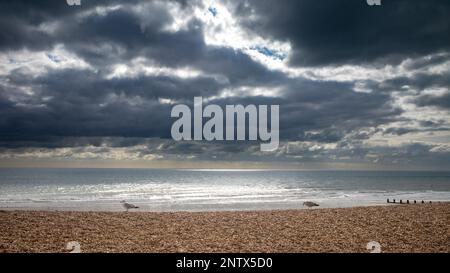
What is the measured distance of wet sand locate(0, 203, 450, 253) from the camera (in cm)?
1232

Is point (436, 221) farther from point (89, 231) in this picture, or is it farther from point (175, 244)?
point (89, 231)

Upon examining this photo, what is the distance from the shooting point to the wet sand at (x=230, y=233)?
12320 millimetres

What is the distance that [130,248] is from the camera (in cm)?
1212

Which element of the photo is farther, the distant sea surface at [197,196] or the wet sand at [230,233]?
the distant sea surface at [197,196]

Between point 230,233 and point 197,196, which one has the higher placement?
point 230,233

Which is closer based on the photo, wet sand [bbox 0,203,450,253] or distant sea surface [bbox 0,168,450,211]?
wet sand [bbox 0,203,450,253]

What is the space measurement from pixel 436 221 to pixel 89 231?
55.8ft

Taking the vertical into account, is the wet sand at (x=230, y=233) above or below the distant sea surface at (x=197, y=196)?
above

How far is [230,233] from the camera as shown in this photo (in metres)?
15.0

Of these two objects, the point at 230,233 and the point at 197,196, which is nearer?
the point at 230,233

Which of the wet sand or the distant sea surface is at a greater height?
the wet sand
